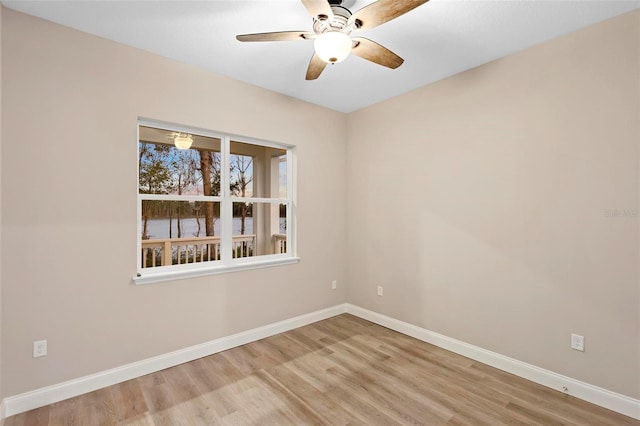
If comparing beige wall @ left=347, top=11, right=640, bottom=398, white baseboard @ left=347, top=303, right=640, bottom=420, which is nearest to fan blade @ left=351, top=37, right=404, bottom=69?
beige wall @ left=347, top=11, right=640, bottom=398

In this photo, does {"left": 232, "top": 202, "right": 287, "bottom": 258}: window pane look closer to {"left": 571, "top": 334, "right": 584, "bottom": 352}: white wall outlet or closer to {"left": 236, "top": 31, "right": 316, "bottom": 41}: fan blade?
{"left": 236, "top": 31, "right": 316, "bottom": 41}: fan blade

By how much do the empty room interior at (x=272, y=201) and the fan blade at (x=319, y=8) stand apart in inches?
0.6

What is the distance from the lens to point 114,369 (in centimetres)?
248

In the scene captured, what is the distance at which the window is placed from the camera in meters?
2.84

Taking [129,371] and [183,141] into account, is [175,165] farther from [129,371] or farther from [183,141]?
[129,371]

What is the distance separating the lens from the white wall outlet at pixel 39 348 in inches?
86.3

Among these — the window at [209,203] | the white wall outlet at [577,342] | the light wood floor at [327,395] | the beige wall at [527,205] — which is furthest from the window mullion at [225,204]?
the white wall outlet at [577,342]

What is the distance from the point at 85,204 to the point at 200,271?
1049 millimetres

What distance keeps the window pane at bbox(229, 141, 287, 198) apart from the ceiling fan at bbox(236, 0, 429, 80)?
5.10 ft

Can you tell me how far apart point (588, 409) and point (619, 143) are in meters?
1.83

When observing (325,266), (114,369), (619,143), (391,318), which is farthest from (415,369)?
(114,369)

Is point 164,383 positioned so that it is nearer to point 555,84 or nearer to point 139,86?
point 139,86

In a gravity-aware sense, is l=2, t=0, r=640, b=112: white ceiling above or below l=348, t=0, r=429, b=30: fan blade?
above

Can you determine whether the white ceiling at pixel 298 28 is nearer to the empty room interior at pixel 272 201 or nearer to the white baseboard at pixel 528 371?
the empty room interior at pixel 272 201
